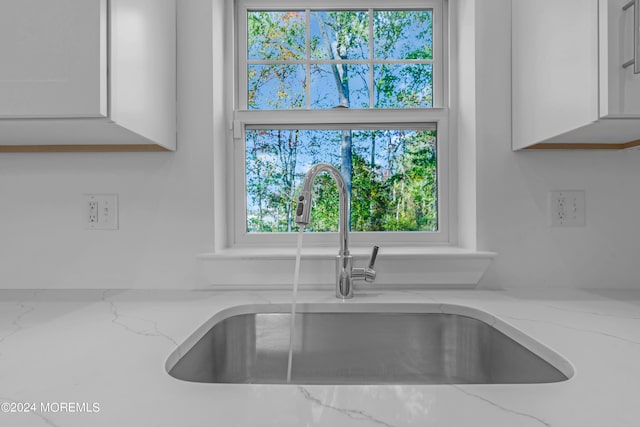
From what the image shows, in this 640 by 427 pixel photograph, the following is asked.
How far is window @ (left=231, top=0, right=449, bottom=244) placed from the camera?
144 cm

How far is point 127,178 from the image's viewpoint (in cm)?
125

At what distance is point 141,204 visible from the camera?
1256mm

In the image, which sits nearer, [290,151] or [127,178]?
[127,178]

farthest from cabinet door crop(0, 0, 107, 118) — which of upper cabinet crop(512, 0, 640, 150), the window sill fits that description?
upper cabinet crop(512, 0, 640, 150)

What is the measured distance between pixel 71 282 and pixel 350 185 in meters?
0.99

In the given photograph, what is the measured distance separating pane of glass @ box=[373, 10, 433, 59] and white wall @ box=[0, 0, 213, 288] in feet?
2.06

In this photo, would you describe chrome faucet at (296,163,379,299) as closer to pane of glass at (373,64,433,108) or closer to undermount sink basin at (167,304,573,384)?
undermount sink basin at (167,304,573,384)

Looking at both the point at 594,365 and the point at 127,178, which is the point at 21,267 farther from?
the point at 594,365

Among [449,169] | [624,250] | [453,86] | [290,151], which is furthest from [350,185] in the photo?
[624,250]

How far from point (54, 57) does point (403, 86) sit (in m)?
1.09

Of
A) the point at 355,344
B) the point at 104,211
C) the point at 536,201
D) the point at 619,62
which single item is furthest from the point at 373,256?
the point at 104,211

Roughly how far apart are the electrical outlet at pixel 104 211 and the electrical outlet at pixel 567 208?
4.58 feet

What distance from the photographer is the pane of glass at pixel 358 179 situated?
1.45 meters

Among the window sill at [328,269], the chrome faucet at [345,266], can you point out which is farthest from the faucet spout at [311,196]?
the window sill at [328,269]
